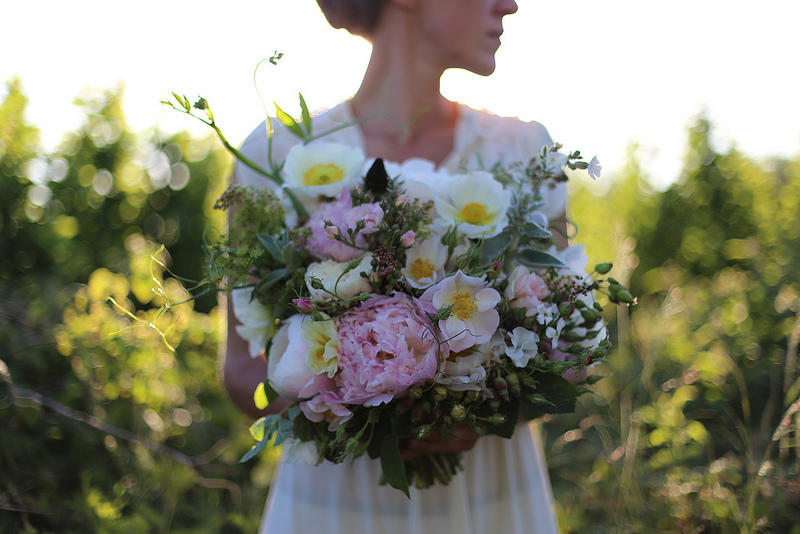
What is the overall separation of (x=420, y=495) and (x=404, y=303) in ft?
1.97

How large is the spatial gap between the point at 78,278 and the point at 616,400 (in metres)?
3.88

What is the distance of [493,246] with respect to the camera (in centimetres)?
115

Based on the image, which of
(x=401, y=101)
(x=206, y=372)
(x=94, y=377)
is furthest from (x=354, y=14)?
(x=206, y=372)

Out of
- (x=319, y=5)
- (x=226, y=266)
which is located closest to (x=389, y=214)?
(x=226, y=266)

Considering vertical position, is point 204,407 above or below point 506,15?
below

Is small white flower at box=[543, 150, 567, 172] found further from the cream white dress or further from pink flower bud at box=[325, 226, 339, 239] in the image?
pink flower bud at box=[325, 226, 339, 239]

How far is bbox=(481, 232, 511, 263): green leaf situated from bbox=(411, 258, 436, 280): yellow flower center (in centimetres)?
12

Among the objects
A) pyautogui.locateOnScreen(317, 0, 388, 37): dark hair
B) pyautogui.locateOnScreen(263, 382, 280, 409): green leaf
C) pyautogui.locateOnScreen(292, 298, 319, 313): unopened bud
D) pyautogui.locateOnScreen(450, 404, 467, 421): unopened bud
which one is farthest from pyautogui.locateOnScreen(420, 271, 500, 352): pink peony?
pyautogui.locateOnScreen(317, 0, 388, 37): dark hair

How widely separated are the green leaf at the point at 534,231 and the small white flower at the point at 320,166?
38 centimetres

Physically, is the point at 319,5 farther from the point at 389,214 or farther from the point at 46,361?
the point at 46,361

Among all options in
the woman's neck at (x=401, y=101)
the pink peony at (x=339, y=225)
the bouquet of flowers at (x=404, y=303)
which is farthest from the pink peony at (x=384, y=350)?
the woman's neck at (x=401, y=101)

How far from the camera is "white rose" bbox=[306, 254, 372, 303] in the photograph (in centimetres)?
103

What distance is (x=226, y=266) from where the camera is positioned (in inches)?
44.1

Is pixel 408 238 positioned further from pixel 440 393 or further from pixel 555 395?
pixel 555 395
